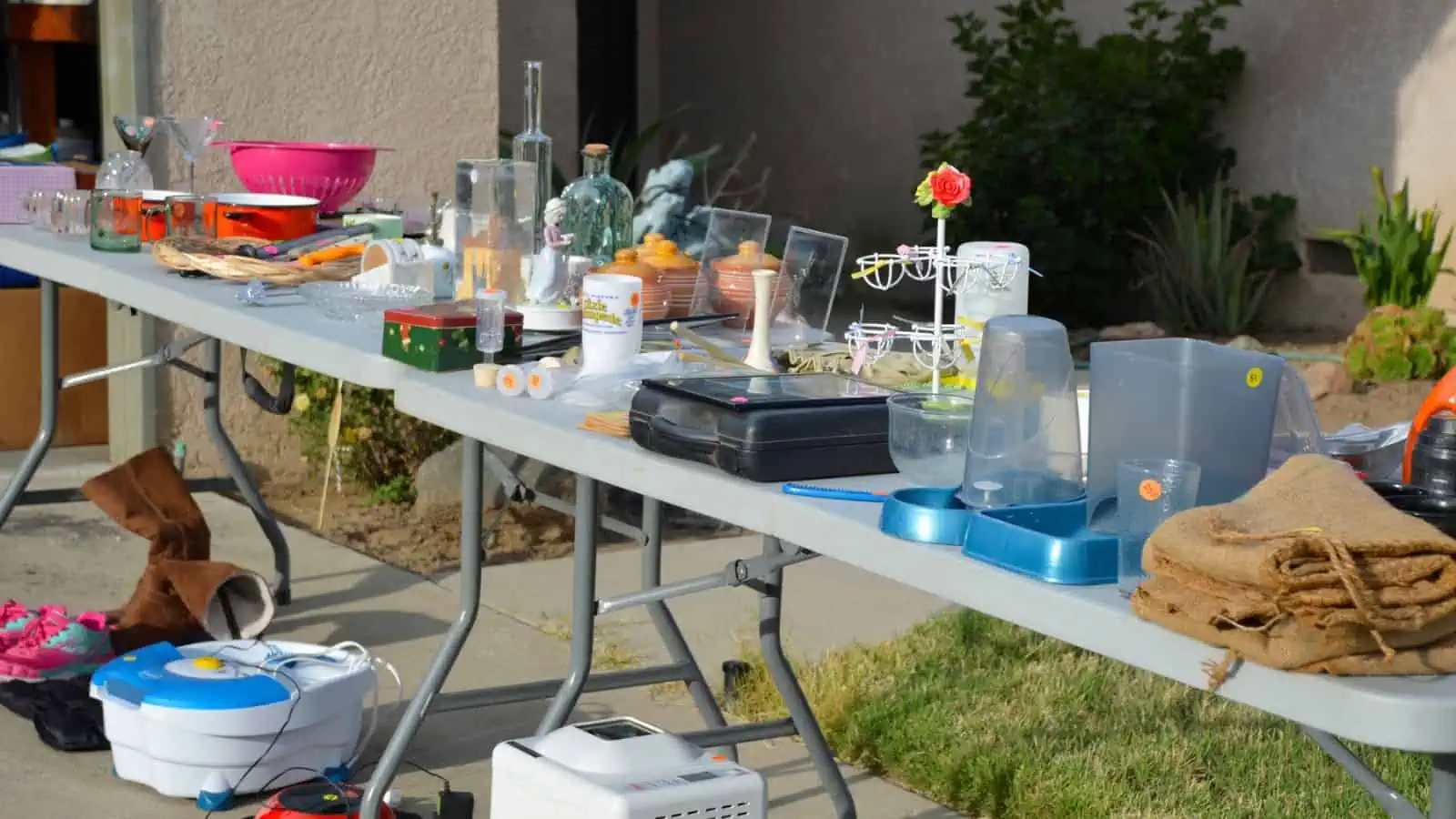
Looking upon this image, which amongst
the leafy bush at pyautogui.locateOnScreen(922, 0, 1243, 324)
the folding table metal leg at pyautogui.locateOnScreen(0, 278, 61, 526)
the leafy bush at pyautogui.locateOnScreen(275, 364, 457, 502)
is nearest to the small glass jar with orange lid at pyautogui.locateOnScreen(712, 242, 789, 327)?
the folding table metal leg at pyautogui.locateOnScreen(0, 278, 61, 526)

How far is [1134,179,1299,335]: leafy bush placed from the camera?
357 inches

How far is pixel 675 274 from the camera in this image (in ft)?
11.1

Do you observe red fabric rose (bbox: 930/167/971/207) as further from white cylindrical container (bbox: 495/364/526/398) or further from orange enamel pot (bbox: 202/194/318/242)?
orange enamel pot (bbox: 202/194/318/242)

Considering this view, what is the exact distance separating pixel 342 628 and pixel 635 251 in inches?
70.2

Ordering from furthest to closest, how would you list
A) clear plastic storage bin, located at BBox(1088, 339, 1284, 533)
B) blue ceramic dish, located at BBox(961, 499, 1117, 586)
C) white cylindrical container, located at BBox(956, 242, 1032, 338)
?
white cylindrical container, located at BBox(956, 242, 1032, 338)
clear plastic storage bin, located at BBox(1088, 339, 1284, 533)
blue ceramic dish, located at BBox(961, 499, 1117, 586)

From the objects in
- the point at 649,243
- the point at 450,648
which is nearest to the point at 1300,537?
the point at 450,648

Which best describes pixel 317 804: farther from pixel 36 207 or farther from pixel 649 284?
pixel 36 207

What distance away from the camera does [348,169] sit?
15.3ft

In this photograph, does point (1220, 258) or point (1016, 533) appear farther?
point (1220, 258)

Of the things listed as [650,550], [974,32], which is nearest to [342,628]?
[650,550]

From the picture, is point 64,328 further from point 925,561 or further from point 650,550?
point 925,561

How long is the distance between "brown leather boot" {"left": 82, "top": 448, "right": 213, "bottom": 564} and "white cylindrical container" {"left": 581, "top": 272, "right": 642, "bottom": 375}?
1913mm

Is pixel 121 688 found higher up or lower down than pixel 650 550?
lower down

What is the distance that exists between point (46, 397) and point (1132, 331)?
562cm
